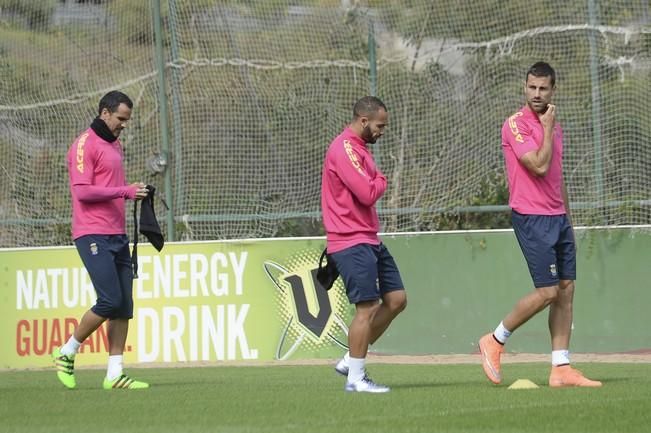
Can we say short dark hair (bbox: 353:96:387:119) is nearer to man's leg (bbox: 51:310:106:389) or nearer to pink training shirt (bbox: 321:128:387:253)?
pink training shirt (bbox: 321:128:387:253)

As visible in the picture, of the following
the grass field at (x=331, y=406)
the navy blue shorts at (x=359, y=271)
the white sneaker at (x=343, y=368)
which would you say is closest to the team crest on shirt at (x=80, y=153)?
the grass field at (x=331, y=406)

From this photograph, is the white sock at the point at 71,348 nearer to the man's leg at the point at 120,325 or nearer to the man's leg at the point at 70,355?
the man's leg at the point at 70,355

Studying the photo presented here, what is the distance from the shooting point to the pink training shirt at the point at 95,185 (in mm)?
9984

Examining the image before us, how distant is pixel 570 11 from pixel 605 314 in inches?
130

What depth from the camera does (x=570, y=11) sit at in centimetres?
1449

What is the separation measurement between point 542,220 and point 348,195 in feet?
4.47

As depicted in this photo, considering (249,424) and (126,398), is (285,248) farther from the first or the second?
(249,424)

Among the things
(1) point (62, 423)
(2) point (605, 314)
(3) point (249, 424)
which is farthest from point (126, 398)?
(2) point (605, 314)

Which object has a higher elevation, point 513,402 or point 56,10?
point 56,10

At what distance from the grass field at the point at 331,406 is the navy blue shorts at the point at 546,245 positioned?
805 millimetres

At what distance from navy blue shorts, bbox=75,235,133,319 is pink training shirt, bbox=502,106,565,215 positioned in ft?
9.99

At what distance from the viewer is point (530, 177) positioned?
9266 mm

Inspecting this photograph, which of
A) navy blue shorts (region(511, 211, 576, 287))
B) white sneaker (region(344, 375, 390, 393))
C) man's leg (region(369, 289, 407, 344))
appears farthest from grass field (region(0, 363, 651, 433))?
navy blue shorts (region(511, 211, 576, 287))

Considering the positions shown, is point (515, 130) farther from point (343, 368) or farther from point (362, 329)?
point (343, 368)
